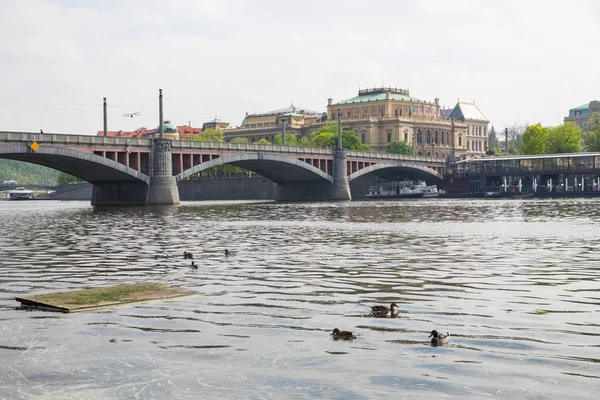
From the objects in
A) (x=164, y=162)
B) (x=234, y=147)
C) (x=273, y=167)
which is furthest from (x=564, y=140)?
(x=164, y=162)

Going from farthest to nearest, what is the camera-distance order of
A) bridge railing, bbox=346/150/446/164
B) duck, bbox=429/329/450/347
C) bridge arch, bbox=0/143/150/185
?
bridge railing, bbox=346/150/446/164, bridge arch, bbox=0/143/150/185, duck, bbox=429/329/450/347

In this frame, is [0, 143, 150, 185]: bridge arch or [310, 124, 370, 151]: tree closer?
[0, 143, 150, 185]: bridge arch

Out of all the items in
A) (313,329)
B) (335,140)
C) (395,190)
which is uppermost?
(335,140)

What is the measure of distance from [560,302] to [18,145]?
71.0 metres

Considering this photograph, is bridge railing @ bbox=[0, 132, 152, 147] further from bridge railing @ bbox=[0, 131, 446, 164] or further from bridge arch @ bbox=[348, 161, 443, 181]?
bridge arch @ bbox=[348, 161, 443, 181]

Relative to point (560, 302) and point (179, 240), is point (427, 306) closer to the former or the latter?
point (560, 302)

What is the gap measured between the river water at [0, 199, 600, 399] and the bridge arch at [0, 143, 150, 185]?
55952mm

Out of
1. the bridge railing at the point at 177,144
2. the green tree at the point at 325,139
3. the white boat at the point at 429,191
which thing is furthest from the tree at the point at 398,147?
the bridge railing at the point at 177,144

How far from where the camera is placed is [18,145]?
3147 inches

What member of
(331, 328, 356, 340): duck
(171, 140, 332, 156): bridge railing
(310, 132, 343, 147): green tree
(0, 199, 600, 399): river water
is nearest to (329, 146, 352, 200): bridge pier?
(171, 140, 332, 156): bridge railing

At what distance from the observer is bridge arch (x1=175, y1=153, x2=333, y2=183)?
10244 cm

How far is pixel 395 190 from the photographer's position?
15038 cm

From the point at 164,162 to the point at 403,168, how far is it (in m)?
58.4

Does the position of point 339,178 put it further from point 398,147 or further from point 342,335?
point 342,335
